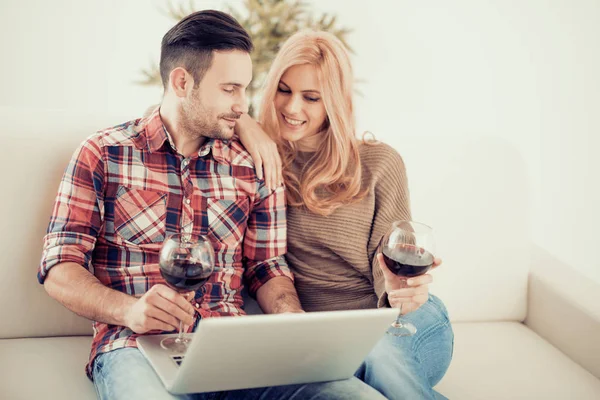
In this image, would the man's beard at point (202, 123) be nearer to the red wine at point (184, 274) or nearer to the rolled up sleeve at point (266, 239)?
the rolled up sleeve at point (266, 239)

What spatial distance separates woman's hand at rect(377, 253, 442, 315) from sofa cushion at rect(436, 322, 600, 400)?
13.1 inches

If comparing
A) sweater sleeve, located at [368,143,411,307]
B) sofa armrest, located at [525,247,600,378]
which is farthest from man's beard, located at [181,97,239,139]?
sofa armrest, located at [525,247,600,378]

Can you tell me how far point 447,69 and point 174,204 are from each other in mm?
2849

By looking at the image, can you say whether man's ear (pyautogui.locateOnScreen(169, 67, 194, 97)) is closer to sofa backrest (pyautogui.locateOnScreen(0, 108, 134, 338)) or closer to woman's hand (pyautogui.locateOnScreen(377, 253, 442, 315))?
sofa backrest (pyautogui.locateOnScreen(0, 108, 134, 338))

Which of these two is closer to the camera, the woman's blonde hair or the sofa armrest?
the woman's blonde hair

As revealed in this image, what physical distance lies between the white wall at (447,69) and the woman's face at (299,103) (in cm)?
156

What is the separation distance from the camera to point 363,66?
427cm

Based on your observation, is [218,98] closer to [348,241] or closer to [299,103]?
[299,103]

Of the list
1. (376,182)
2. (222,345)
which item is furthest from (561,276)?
(222,345)

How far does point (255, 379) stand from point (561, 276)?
128 cm

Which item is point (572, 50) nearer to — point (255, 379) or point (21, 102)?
point (255, 379)

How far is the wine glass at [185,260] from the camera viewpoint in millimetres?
1254

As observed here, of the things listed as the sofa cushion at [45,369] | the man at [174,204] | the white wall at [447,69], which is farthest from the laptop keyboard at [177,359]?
the white wall at [447,69]

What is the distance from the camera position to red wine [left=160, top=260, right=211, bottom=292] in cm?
125
